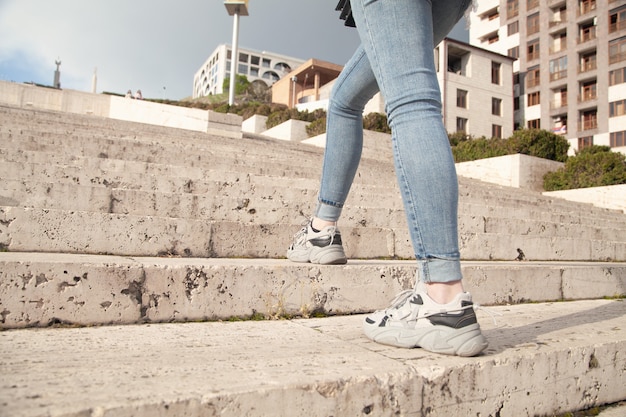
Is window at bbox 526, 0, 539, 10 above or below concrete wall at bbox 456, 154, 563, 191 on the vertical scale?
above

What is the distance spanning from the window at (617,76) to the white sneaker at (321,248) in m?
37.7

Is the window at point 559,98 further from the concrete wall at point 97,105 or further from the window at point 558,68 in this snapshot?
the concrete wall at point 97,105

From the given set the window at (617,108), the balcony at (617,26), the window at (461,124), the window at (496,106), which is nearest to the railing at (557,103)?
the window at (617,108)

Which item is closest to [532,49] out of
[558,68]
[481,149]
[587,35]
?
[558,68]

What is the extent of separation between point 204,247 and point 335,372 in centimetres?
149

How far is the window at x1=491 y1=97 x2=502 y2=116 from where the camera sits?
101 feet

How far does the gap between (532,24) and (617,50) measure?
841cm

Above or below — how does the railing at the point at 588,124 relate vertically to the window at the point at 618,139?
above

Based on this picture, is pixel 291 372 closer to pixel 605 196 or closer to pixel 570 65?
pixel 605 196

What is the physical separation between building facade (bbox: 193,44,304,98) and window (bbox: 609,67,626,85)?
77.1 meters

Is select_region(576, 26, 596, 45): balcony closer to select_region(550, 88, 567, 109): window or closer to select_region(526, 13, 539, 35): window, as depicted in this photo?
select_region(550, 88, 567, 109): window

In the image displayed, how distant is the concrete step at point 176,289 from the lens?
1528 millimetres

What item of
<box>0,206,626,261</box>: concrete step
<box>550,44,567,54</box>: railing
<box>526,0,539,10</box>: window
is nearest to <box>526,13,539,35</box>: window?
<box>526,0,539,10</box>: window

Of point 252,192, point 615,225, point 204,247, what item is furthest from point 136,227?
point 615,225
